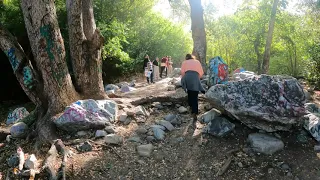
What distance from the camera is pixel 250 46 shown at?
2511cm

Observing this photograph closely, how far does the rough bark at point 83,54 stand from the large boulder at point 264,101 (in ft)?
10.1

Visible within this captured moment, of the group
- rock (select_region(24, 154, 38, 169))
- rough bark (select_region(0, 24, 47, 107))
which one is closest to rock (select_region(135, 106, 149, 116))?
rough bark (select_region(0, 24, 47, 107))

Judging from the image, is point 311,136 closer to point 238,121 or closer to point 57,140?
point 238,121

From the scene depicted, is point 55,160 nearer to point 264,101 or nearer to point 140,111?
point 140,111

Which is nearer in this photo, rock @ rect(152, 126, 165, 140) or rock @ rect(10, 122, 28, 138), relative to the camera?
rock @ rect(152, 126, 165, 140)

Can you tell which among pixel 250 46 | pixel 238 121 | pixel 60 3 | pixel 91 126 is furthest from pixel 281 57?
pixel 91 126

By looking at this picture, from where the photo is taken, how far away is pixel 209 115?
6.11m

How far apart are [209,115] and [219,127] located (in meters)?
0.65

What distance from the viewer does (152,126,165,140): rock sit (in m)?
5.55

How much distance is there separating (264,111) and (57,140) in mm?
4089

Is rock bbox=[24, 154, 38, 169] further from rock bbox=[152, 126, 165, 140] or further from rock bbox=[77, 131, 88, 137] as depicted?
rock bbox=[152, 126, 165, 140]

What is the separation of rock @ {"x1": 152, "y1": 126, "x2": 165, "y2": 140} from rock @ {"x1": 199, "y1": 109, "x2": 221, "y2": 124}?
41.7 inches

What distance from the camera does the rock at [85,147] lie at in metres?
5.04

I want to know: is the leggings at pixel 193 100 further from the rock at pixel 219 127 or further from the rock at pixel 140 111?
the rock at pixel 140 111
